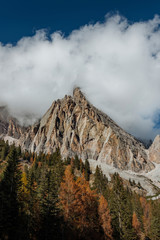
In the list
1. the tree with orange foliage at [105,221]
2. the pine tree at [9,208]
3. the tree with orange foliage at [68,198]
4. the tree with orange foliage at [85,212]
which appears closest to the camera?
the pine tree at [9,208]

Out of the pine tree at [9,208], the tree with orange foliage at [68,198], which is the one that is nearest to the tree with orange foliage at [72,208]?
the tree with orange foliage at [68,198]

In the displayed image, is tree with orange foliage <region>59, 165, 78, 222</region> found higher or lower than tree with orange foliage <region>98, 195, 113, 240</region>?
higher

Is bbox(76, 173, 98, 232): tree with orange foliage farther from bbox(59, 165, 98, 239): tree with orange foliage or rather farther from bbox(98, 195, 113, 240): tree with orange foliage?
bbox(98, 195, 113, 240): tree with orange foliage

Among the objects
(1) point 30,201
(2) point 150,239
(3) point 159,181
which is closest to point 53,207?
(1) point 30,201

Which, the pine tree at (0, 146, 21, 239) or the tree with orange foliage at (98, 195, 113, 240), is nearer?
the pine tree at (0, 146, 21, 239)

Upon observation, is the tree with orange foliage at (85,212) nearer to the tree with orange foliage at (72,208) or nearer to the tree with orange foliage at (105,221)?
the tree with orange foliage at (72,208)

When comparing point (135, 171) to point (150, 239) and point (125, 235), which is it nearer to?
point (150, 239)

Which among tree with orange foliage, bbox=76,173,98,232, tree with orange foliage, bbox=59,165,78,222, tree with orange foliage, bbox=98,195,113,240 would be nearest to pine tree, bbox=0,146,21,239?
tree with orange foliage, bbox=59,165,78,222

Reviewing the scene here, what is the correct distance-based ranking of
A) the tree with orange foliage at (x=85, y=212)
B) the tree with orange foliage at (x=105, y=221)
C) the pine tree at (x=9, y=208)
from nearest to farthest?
the pine tree at (x=9, y=208) → the tree with orange foliage at (x=85, y=212) → the tree with orange foliage at (x=105, y=221)

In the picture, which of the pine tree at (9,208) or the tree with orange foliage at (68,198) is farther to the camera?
the tree with orange foliage at (68,198)

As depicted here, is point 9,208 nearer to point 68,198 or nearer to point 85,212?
point 68,198

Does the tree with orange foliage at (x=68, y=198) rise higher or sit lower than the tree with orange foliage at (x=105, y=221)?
higher

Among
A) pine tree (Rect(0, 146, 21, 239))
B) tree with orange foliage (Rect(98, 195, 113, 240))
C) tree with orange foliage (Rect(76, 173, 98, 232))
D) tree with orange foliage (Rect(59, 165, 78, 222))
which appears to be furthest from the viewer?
tree with orange foliage (Rect(98, 195, 113, 240))

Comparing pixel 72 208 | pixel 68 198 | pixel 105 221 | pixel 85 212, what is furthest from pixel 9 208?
pixel 105 221
